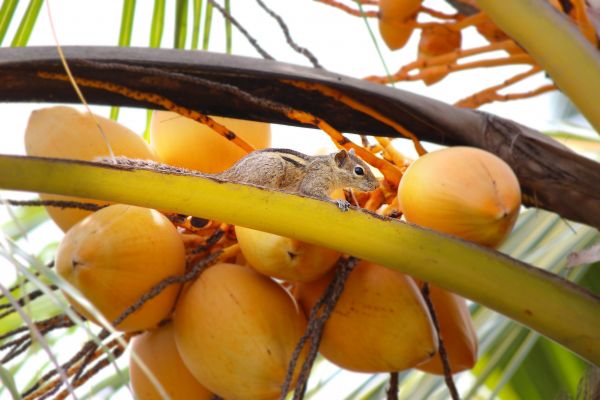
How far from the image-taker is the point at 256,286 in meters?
1.30

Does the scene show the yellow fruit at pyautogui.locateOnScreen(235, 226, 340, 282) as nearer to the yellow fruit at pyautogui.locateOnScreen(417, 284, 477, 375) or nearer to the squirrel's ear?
the yellow fruit at pyautogui.locateOnScreen(417, 284, 477, 375)

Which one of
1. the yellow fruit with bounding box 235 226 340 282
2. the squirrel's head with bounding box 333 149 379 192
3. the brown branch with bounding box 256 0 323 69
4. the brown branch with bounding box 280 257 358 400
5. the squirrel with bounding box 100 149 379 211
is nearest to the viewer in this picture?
the brown branch with bounding box 280 257 358 400

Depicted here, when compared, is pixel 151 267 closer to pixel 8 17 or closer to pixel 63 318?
pixel 63 318

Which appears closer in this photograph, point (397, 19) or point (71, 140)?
point (71, 140)

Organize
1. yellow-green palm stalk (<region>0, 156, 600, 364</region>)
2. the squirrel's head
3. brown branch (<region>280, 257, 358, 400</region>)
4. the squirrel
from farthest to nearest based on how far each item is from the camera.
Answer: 1. the squirrel's head
2. the squirrel
3. brown branch (<region>280, 257, 358, 400</region>)
4. yellow-green palm stalk (<region>0, 156, 600, 364</region>)

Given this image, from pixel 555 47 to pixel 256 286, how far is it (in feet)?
1.78

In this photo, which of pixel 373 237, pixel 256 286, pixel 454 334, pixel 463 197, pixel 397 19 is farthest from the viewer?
pixel 397 19

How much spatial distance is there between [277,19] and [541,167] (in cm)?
48

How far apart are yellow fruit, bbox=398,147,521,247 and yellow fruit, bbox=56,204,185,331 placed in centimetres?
35

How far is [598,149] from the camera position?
6.02 feet

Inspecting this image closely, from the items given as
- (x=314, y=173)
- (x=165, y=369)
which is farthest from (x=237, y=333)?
(x=314, y=173)

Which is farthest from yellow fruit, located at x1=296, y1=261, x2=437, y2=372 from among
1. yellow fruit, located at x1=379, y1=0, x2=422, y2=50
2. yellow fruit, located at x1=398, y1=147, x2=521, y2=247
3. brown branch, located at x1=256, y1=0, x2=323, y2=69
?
yellow fruit, located at x1=379, y1=0, x2=422, y2=50

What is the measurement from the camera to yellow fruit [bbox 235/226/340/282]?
1225 millimetres

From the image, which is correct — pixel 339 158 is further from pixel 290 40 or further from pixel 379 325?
pixel 379 325
